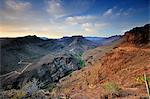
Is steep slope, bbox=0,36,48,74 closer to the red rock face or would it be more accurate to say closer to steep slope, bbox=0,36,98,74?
steep slope, bbox=0,36,98,74

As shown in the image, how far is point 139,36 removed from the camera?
30.0m

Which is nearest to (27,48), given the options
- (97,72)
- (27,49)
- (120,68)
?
(27,49)

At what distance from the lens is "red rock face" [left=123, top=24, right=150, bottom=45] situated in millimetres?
29125

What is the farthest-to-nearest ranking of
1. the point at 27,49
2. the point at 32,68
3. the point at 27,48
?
the point at 27,48, the point at 27,49, the point at 32,68

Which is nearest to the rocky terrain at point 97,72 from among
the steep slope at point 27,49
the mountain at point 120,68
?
the mountain at point 120,68

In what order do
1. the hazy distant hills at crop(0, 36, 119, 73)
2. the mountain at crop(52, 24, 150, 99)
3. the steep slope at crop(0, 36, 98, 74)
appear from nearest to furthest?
1. the mountain at crop(52, 24, 150, 99)
2. the steep slope at crop(0, 36, 98, 74)
3. the hazy distant hills at crop(0, 36, 119, 73)

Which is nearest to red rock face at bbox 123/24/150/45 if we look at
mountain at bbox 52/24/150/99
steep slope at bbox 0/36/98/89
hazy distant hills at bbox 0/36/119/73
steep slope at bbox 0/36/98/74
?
mountain at bbox 52/24/150/99

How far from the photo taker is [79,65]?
138 feet

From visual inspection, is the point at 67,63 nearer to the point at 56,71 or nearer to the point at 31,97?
the point at 56,71

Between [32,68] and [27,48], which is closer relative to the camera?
[32,68]

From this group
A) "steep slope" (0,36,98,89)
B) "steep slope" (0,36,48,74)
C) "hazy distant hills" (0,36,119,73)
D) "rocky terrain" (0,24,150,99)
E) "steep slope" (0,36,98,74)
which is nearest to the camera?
"rocky terrain" (0,24,150,99)

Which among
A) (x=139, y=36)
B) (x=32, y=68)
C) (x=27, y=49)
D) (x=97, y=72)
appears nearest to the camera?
(x=97, y=72)

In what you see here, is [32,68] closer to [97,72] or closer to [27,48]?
[97,72]

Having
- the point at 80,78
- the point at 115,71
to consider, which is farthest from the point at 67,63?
the point at 115,71
